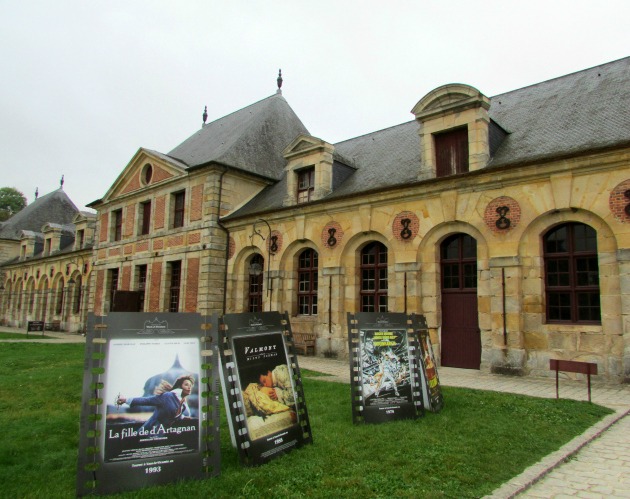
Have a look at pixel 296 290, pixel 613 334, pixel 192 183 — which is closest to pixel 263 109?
pixel 192 183

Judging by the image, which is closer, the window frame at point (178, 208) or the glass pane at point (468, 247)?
the glass pane at point (468, 247)

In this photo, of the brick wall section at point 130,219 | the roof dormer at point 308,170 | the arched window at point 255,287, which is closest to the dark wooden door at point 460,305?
the roof dormer at point 308,170

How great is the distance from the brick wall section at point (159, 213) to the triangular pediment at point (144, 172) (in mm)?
777

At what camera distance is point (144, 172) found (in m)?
21.7

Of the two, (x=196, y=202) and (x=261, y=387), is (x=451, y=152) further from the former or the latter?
(x=196, y=202)

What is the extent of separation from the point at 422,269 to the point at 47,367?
9.56 m

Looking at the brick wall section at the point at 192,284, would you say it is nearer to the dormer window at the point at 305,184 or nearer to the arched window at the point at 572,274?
the dormer window at the point at 305,184

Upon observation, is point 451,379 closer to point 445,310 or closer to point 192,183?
point 445,310

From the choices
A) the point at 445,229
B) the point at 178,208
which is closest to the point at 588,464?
the point at 445,229

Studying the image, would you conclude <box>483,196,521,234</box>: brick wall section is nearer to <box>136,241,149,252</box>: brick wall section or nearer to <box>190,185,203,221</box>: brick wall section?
<box>190,185,203,221</box>: brick wall section

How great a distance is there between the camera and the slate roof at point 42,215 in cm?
3788

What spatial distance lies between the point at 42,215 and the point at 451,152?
37.0m

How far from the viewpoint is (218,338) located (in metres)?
4.64

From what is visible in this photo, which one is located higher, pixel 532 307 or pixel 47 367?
pixel 532 307
